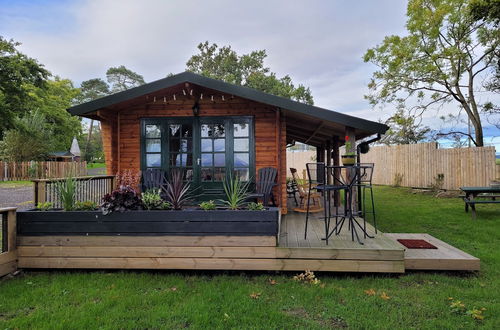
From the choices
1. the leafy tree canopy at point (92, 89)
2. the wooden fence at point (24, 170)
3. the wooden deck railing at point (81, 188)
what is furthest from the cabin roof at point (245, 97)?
the leafy tree canopy at point (92, 89)

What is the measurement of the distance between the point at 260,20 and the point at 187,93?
867 centimetres

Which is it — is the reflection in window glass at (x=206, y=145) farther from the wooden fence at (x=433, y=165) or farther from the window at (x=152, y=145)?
the wooden fence at (x=433, y=165)

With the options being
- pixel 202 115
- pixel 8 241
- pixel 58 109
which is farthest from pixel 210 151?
pixel 58 109

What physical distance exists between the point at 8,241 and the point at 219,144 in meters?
3.25

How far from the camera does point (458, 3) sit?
11.4m

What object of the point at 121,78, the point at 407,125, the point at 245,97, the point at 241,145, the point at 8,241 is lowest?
the point at 8,241

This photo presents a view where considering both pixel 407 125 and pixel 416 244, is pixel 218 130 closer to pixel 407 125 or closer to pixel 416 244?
pixel 416 244

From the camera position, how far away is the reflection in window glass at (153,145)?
18.4 ft

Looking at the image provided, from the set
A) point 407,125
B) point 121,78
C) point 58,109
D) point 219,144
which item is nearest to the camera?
point 219,144

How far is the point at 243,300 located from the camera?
260 cm

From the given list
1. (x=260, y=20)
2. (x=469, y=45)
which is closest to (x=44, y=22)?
(x=260, y=20)

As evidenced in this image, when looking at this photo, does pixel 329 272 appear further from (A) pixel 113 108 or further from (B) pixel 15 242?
(A) pixel 113 108

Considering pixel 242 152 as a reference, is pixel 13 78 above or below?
above

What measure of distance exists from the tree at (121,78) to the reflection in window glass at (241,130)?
3089 cm
